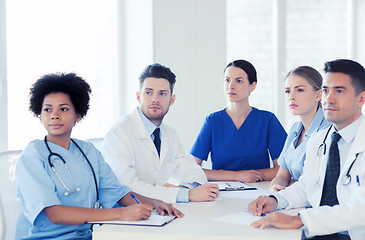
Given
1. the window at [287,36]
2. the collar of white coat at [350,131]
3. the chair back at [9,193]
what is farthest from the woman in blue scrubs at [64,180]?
the window at [287,36]

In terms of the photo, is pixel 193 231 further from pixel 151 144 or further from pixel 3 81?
pixel 3 81

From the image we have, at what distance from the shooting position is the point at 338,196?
5.85 ft

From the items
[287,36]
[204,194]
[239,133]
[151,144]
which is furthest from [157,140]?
[287,36]

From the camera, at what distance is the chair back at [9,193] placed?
1.86 meters

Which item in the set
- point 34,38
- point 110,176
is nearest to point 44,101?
point 110,176

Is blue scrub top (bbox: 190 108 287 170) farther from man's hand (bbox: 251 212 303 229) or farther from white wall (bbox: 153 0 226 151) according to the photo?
man's hand (bbox: 251 212 303 229)

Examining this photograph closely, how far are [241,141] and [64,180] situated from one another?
4.82 ft

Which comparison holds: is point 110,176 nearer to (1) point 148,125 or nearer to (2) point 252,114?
(1) point 148,125

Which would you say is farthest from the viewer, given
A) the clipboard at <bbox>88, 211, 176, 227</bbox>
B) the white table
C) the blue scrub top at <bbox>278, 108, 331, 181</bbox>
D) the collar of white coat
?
the blue scrub top at <bbox>278, 108, 331, 181</bbox>

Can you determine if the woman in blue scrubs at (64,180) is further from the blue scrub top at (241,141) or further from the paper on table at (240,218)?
the blue scrub top at (241,141)

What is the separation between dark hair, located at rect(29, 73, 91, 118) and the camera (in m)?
1.89

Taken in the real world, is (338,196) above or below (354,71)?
below

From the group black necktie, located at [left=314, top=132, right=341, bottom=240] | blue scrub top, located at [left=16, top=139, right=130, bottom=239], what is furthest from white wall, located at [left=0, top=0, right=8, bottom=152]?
black necktie, located at [left=314, top=132, right=341, bottom=240]

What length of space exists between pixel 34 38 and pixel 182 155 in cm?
134
